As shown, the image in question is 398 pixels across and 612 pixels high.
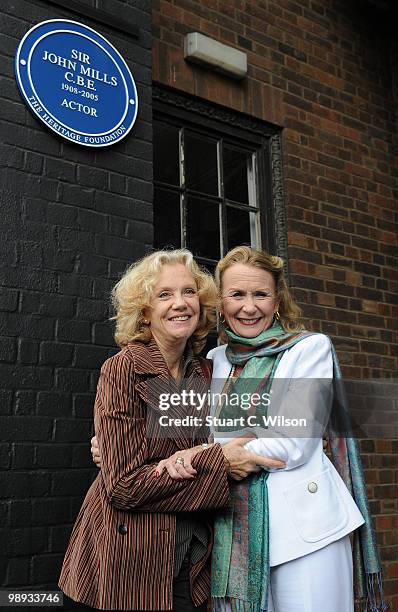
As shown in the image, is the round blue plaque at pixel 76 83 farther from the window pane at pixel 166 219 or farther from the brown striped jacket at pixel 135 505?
the brown striped jacket at pixel 135 505

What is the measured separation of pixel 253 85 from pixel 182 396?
298 cm

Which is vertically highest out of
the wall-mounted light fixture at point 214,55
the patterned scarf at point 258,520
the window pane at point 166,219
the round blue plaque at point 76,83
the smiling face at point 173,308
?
the wall-mounted light fixture at point 214,55

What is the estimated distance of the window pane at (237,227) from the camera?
4.46 metres

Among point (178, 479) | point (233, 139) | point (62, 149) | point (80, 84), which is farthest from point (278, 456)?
point (233, 139)

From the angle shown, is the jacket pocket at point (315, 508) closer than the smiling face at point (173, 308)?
Yes

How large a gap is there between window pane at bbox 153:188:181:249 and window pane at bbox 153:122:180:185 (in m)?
0.10

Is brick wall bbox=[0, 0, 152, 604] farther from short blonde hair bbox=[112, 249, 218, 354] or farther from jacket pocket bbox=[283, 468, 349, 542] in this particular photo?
jacket pocket bbox=[283, 468, 349, 542]

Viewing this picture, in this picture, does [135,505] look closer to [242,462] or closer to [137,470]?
[137,470]

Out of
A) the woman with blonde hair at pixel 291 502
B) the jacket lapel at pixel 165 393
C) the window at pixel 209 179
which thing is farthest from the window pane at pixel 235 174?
the jacket lapel at pixel 165 393

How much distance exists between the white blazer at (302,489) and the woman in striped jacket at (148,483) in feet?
0.27

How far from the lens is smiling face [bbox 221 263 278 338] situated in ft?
8.09

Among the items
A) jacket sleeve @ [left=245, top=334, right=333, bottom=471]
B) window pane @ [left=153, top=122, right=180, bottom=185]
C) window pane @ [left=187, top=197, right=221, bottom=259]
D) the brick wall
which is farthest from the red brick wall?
jacket sleeve @ [left=245, top=334, right=333, bottom=471]

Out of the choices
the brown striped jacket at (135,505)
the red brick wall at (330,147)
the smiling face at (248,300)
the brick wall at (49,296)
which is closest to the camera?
the brown striped jacket at (135,505)

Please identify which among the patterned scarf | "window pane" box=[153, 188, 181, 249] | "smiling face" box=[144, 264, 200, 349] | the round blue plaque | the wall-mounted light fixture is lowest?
the patterned scarf
